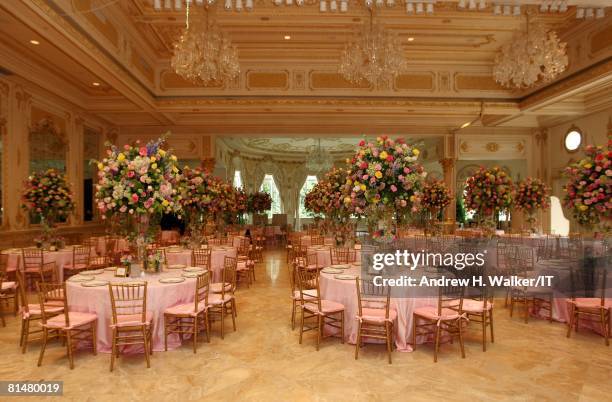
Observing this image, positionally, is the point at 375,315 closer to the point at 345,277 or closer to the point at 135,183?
the point at 345,277

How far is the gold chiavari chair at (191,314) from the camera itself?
4.62m

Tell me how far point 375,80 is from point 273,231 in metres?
11.0

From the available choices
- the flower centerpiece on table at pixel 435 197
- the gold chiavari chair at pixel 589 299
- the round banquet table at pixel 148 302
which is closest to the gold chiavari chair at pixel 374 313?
the round banquet table at pixel 148 302

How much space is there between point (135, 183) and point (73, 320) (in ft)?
5.15

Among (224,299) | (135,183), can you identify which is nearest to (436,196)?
(224,299)

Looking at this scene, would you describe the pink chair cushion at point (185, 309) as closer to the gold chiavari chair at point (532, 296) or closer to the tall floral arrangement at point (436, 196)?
the gold chiavari chair at point (532, 296)

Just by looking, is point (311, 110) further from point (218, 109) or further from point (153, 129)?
point (153, 129)

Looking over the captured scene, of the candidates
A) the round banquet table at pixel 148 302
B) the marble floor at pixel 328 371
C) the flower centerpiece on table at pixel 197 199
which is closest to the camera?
the marble floor at pixel 328 371

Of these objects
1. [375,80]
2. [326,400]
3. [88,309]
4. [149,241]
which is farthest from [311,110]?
[326,400]

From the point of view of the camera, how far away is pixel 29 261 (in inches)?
285

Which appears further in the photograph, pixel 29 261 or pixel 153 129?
pixel 153 129

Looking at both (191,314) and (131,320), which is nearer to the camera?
(131,320)

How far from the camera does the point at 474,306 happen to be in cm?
479

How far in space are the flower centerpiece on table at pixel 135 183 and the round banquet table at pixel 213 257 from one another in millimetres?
2351
